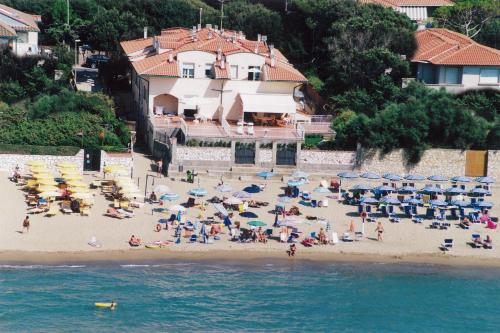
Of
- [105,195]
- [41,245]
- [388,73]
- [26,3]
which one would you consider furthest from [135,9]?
[41,245]

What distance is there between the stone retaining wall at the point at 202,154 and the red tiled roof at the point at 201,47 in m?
6.81

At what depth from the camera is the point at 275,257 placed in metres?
49.4

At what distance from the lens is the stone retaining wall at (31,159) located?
191ft

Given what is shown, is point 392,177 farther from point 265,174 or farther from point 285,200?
point 285,200

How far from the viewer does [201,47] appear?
220ft

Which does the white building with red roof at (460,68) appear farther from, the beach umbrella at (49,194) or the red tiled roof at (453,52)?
the beach umbrella at (49,194)

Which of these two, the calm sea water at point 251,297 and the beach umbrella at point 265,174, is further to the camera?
the beach umbrella at point 265,174

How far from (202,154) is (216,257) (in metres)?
12.6

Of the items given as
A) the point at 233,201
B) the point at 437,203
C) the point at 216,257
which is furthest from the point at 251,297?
the point at 437,203

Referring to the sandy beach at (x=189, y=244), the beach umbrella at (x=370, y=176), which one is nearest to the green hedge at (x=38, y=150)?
the sandy beach at (x=189, y=244)

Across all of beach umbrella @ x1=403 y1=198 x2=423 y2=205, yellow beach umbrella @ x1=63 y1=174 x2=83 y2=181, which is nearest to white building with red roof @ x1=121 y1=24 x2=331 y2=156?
yellow beach umbrella @ x1=63 y1=174 x2=83 y2=181

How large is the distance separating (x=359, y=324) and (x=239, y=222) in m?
10.9

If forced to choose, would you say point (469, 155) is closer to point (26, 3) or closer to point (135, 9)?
point (135, 9)

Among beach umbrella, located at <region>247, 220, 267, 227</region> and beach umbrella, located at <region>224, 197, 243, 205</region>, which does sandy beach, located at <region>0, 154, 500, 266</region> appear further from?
beach umbrella, located at <region>247, 220, 267, 227</region>
